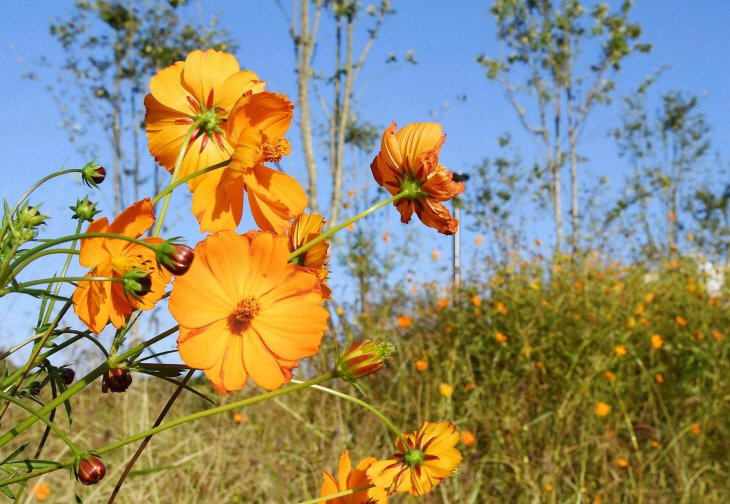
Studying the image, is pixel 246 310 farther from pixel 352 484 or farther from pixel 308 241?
pixel 352 484

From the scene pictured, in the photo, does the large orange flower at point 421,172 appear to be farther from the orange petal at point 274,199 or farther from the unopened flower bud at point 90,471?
the unopened flower bud at point 90,471

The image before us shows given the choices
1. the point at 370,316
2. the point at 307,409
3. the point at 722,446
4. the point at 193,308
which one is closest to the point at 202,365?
the point at 193,308

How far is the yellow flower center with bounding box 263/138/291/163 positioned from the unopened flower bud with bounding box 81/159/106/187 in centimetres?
11

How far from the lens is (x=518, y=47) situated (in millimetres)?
8531

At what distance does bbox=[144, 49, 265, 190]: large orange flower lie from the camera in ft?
1.68

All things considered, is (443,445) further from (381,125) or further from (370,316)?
(381,125)

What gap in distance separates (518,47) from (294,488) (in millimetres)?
7585

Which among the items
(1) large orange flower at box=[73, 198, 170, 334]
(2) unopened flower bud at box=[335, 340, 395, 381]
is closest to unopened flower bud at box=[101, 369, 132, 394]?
(1) large orange flower at box=[73, 198, 170, 334]

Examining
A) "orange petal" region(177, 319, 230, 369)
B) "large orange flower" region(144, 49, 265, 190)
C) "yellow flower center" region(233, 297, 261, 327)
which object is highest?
"large orange flower" region(144, 49, 265, 190)

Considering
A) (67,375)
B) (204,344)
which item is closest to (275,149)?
(204,344)

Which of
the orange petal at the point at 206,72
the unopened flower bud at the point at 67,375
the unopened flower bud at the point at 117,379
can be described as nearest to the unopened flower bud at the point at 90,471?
the unopened flower bud at the point at 117,379

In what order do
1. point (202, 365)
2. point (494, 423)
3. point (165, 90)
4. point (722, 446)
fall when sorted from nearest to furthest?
point (202, 365), point (165, 90), point (494, 423), point (722, 446)

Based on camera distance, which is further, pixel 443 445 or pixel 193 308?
pixel 443 445

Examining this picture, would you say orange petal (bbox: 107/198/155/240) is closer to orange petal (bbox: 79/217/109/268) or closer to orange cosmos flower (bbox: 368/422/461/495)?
orange petal (bbox: 79/217/109/268)
